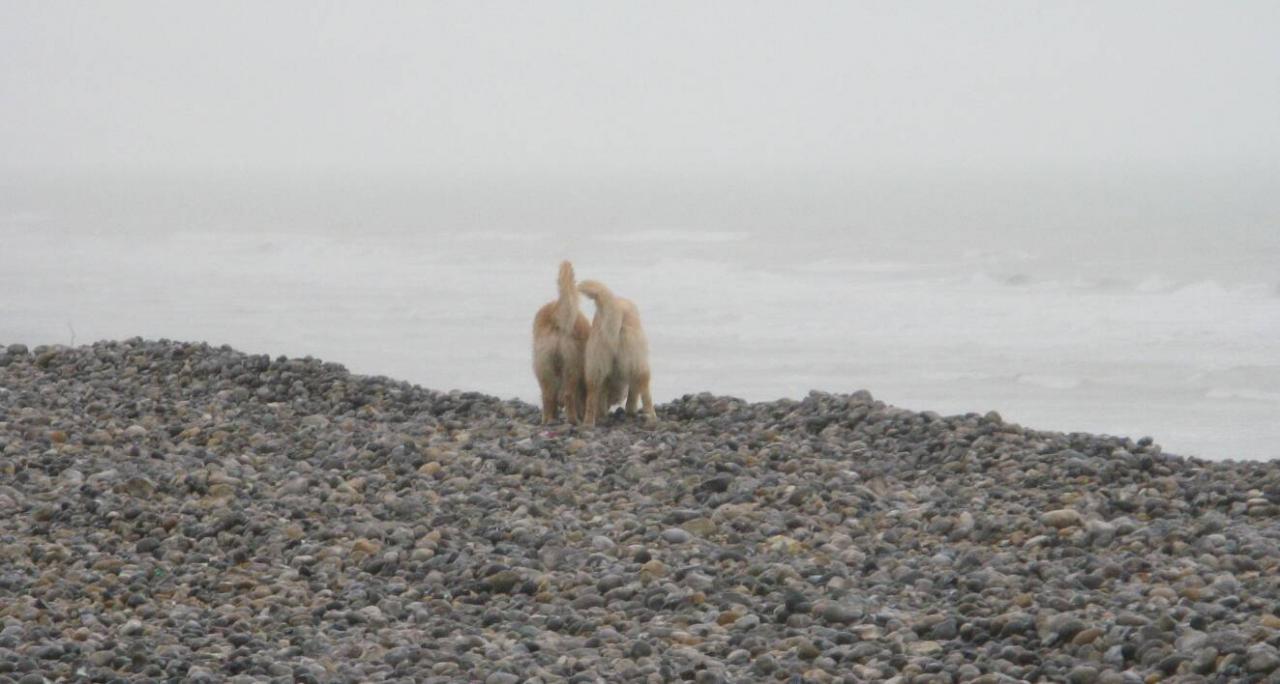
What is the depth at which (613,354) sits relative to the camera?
12219mm

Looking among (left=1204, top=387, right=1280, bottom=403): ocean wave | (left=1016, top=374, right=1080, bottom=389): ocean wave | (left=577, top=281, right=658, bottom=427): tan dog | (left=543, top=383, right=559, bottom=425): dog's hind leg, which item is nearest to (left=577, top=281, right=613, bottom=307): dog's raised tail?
(left=577, top=281, right=658, bottom=427): tan dog

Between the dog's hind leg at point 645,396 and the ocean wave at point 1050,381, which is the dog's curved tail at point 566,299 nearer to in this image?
the dog's hind leg at point 645,396

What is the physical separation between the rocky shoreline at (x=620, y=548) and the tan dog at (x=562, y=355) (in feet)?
1.77

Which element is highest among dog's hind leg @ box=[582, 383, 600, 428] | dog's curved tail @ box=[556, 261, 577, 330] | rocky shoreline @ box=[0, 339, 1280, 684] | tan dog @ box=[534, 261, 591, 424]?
dog's curved tail @ box=[556, 261, 577, 330]

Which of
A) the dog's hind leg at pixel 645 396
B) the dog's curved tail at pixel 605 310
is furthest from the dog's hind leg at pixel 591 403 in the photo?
the dog's curved tail at pixel 605 310

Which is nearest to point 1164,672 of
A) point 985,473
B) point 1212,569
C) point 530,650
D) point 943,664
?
point 943,664

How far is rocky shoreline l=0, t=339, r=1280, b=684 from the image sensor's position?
21.7 feet

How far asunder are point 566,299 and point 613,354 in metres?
0.59

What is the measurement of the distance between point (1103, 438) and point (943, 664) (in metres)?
4.76

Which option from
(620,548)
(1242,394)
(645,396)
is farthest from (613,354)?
(1242,394)

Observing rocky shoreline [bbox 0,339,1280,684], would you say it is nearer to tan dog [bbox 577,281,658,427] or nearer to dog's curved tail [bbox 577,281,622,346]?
tan dog [bbox 577,281,658,427]

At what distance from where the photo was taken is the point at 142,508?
901 cm

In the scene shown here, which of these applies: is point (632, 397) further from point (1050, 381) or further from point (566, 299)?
point (1050, 381)

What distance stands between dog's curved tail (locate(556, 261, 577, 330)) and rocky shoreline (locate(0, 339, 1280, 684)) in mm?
906
